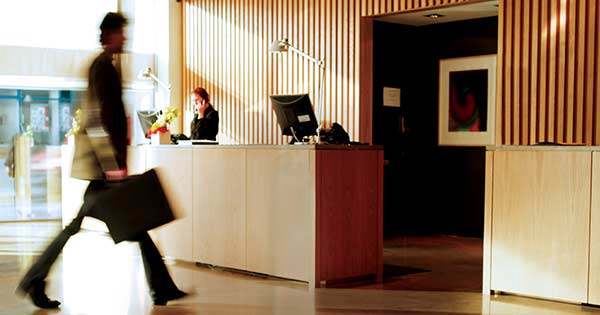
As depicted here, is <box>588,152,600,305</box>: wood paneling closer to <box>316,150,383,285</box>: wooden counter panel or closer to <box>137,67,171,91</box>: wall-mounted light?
<box>316,150,383,285</box>: wooden counter panel

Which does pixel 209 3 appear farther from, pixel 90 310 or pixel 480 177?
pixel 90 310

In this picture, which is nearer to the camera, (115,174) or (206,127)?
(115,174)

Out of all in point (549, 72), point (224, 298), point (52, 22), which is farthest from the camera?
point (52, 22)

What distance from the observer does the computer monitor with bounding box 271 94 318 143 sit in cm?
679

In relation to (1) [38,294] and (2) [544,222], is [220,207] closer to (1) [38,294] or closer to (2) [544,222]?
(1) [38,294]

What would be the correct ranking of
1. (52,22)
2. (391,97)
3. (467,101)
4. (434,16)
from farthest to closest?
1. (52,22)
2. (391,97)
3. (467,101)
4. (434,16)

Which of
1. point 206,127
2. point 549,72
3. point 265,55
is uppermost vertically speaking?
point 265,55

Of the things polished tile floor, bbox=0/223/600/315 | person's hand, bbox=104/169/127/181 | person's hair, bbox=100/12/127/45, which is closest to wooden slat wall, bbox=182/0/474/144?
polished tile floor, bbox=0/223/600/315

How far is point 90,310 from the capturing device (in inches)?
188

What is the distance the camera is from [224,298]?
17.0 feet

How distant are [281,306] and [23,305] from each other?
1645mm

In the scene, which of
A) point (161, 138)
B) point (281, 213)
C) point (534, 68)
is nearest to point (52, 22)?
point (161, 138)

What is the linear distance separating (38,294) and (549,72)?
4814 mm

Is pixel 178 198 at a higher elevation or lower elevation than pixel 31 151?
lower
